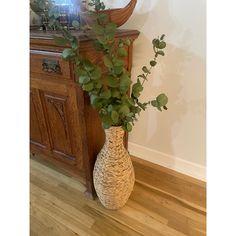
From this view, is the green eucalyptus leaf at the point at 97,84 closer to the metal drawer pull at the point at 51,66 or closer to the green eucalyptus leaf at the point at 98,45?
the green eucalyptus leaf at the point at 98,45

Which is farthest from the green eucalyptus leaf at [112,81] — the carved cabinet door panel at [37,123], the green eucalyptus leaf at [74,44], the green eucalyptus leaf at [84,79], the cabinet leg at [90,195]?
the cabinet leg at [90,195]

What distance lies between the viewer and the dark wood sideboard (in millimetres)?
1211

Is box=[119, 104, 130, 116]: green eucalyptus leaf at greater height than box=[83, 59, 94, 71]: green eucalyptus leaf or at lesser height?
lesser

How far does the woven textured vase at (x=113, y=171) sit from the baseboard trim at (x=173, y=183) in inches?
13.5

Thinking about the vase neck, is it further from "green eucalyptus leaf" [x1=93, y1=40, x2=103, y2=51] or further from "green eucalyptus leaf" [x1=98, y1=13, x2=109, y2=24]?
"green eucalyptus leaf" [x1=98, y1=13, x2=109, y2=24]

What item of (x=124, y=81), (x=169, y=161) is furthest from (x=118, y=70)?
(x=169, y=161)

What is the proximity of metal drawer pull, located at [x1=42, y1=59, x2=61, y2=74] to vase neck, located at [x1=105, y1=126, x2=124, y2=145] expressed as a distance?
1.36 ft

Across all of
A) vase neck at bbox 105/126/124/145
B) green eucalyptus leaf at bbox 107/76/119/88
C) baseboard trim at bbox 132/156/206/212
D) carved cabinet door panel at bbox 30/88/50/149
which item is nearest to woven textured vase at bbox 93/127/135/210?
vase neck at bbox 105/126/124/145

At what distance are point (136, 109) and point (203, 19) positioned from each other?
2.17 feet

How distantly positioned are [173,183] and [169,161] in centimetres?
18

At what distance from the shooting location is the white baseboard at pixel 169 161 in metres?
1.63

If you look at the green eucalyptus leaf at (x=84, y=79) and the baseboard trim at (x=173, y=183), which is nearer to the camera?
the green eucalyptus leaf at (x=84, y=79)
